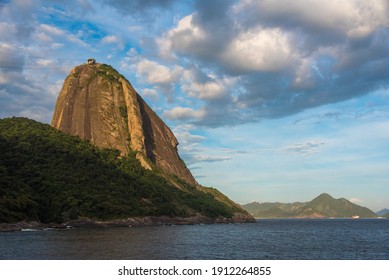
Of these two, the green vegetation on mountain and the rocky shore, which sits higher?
the green vegetation on mountain

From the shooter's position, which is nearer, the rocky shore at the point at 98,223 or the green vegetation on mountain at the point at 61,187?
the rocky shore at the point at 98,223

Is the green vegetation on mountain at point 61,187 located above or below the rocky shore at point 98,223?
above

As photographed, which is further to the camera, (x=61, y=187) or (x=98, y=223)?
(x=61, y=187)

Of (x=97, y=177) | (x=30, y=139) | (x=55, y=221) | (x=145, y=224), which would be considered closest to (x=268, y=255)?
(x=55, y=221)

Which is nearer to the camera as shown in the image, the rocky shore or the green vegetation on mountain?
the rocky shore

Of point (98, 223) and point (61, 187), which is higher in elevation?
point (61, 187)
